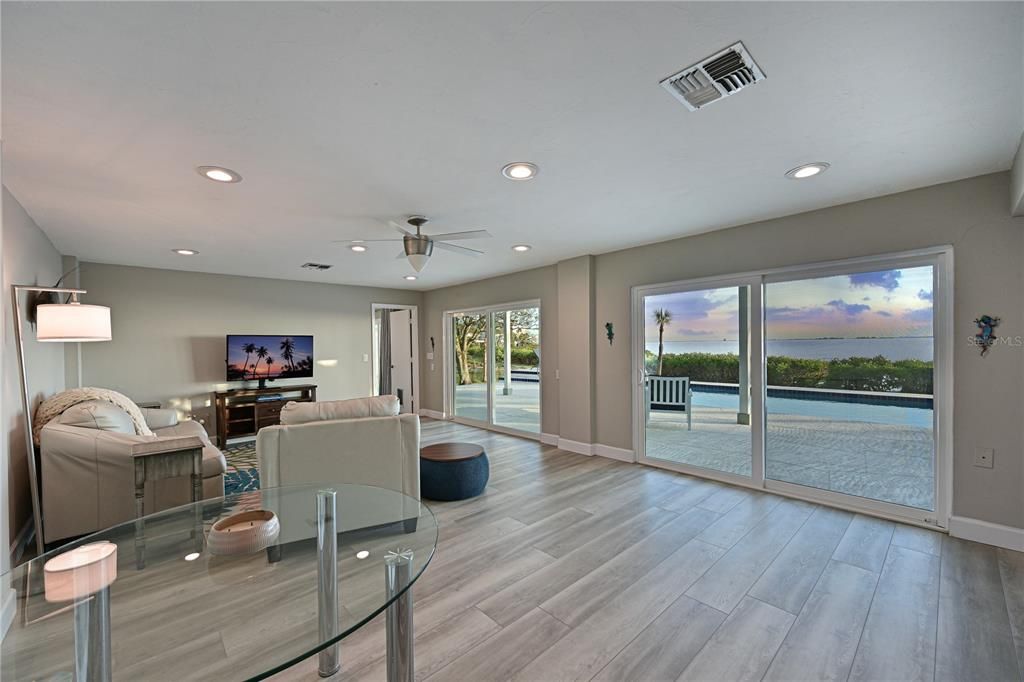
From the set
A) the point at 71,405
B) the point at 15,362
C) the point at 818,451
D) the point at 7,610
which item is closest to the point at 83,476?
the point at 71,405

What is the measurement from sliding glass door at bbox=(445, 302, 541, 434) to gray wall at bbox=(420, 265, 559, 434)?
0.44 ft

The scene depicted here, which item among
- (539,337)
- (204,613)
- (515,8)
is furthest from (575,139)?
(539,337)

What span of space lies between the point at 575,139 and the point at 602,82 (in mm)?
484

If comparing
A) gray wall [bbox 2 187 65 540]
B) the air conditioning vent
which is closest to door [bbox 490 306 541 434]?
the air conditioning vent

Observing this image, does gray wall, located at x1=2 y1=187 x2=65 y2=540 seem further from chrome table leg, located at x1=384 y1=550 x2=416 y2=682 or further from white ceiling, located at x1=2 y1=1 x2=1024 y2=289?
chrome table leg, located at x1=384 y1=550 x2=416 y2=682

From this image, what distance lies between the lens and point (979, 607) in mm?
2102

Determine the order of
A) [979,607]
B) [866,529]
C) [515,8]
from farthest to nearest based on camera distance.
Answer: [866,529] → [979,607] → [515,8]

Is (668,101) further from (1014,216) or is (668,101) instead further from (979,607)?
(979,607)

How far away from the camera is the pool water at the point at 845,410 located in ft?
10.3

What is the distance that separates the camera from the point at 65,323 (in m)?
2.92

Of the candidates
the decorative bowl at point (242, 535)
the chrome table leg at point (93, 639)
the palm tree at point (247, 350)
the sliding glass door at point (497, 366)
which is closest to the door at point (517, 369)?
the sliding glass door at point (497, 366)

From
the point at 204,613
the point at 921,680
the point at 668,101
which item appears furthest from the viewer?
the point at 668,101

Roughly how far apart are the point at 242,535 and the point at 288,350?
5433 mm

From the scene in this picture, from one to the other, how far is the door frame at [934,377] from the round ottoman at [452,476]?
1946 millimetres
